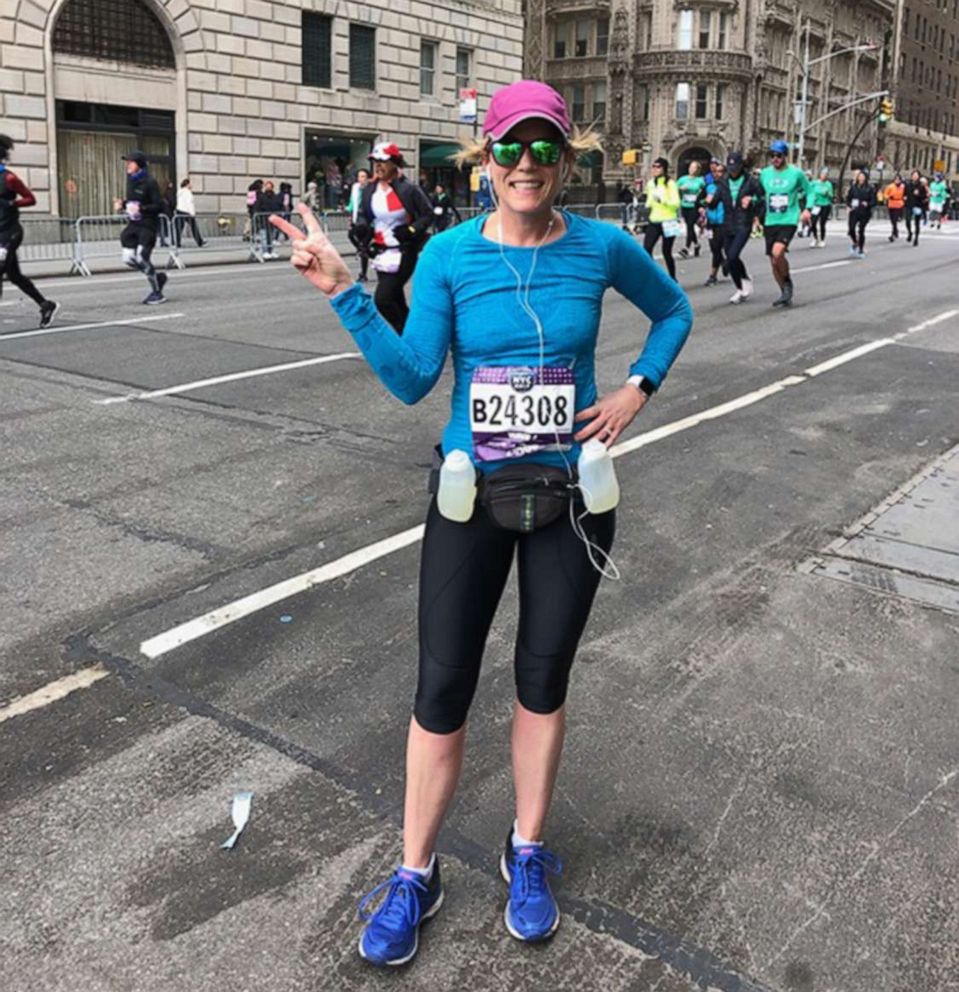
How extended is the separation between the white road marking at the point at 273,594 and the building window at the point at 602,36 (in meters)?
64.3

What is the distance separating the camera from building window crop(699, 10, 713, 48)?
61594mm

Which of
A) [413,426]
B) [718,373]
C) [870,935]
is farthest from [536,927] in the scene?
[718,373]

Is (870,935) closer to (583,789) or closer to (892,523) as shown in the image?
(583,789)

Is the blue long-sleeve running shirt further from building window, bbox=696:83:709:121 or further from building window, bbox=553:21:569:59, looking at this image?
building window, bbox=553:21:569:59

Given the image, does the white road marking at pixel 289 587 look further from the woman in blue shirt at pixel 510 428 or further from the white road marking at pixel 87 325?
the white road marking at pixel 87 325

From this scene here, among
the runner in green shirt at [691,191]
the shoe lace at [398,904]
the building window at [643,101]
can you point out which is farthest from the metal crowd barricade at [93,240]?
the building window at [643,101]

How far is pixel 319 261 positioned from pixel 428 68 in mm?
38743

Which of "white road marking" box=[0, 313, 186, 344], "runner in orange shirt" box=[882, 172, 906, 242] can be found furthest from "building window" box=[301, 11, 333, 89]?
"white road marking" box=[0, 313, 186, 344]

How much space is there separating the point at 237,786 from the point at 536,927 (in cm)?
109

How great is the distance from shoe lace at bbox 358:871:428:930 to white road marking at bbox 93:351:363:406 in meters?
6.21

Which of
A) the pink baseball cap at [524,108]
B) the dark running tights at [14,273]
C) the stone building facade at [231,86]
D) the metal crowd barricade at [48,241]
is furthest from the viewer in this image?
the stone building facade at [231,86]

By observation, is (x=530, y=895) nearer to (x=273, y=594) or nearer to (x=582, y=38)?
(x=273, y=594)

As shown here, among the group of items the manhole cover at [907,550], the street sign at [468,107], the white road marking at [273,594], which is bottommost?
the white road marking at [273,594]

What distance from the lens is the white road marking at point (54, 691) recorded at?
11.7 ft
